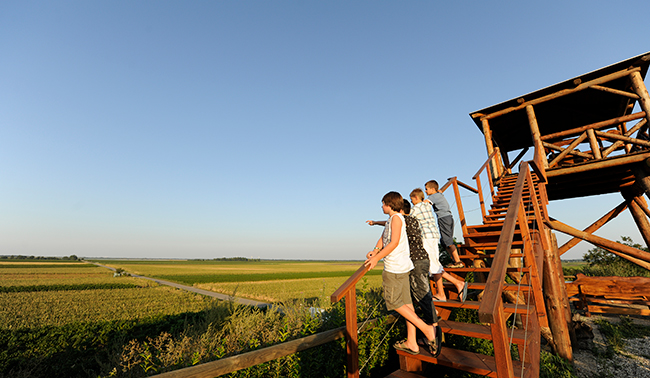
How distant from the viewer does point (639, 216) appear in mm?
7891

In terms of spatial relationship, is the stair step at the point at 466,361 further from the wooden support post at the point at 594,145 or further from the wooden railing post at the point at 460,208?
the wooden support post at the point at 594,145

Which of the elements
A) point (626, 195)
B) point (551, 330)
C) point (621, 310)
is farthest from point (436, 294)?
point (621, 310)

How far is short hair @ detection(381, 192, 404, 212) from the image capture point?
10.3 feet

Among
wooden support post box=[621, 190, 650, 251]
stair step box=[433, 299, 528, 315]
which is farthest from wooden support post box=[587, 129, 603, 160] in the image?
stair step box=[433, 299, 528, 315]

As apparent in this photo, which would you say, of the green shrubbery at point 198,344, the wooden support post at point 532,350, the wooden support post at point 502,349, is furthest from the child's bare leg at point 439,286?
the wooden support post at point 502,349

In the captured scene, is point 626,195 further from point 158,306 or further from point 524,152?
point 158,306

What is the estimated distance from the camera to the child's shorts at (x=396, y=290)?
9.63 feet

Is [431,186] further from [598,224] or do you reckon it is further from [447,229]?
[598,224]

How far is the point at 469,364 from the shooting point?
2738 millimetres

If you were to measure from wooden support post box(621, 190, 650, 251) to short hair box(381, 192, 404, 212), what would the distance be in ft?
28.6

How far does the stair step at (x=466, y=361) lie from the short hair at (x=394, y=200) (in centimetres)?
153

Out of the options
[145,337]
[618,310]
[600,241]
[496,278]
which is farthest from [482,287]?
[145,337]

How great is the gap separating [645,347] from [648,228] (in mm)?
2990

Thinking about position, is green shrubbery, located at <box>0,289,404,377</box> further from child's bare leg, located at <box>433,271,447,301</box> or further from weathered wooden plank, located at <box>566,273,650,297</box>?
weathered wooden plank, located at <box>566,273,650,297</box>
